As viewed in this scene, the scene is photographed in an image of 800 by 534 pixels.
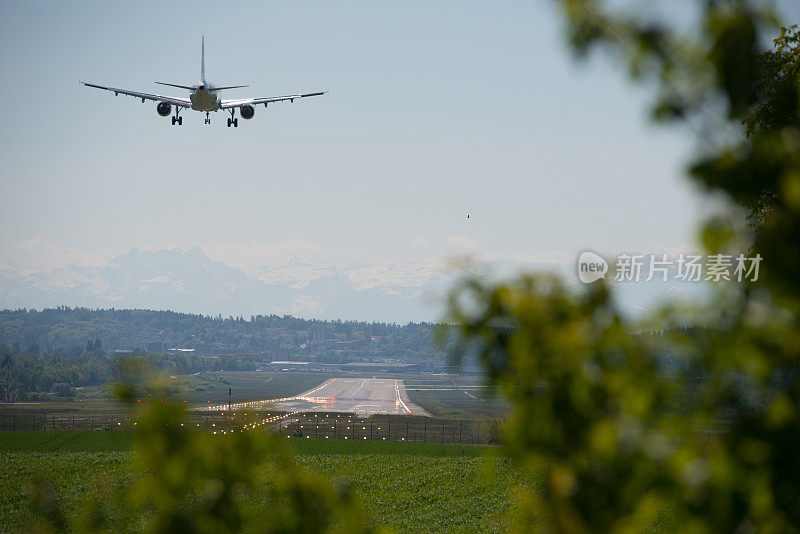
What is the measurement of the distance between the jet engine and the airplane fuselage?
2.24 meters

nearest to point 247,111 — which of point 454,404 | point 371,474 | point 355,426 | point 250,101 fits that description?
point 250,101

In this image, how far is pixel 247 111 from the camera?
202 feet

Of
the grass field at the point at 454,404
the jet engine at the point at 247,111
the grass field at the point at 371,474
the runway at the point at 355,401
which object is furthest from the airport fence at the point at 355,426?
the jet engine at the point at 247,111

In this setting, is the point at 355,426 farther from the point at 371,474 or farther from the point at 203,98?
the point at 203,98

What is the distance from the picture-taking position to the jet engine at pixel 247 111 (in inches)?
2384

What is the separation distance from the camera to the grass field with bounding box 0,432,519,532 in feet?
137

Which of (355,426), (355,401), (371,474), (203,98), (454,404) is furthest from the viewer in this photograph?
(355,401)

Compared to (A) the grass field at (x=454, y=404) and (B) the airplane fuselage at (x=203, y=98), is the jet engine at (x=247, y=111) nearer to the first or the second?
(B) the airplane fuselage at (x=203, y=98)

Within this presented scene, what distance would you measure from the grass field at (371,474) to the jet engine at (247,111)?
27685mm

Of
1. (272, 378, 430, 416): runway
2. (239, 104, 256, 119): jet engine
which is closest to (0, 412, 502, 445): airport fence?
(272, 378, 430, 416): runway

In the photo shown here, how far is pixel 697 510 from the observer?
3.24 metres

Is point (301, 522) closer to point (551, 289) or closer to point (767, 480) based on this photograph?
point (551, 289)

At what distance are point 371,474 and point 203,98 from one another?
31.4m

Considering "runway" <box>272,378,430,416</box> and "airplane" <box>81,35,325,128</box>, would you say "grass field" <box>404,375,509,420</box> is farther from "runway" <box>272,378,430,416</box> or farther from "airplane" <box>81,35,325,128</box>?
"airplane" <box>81,35,325,128</box>
